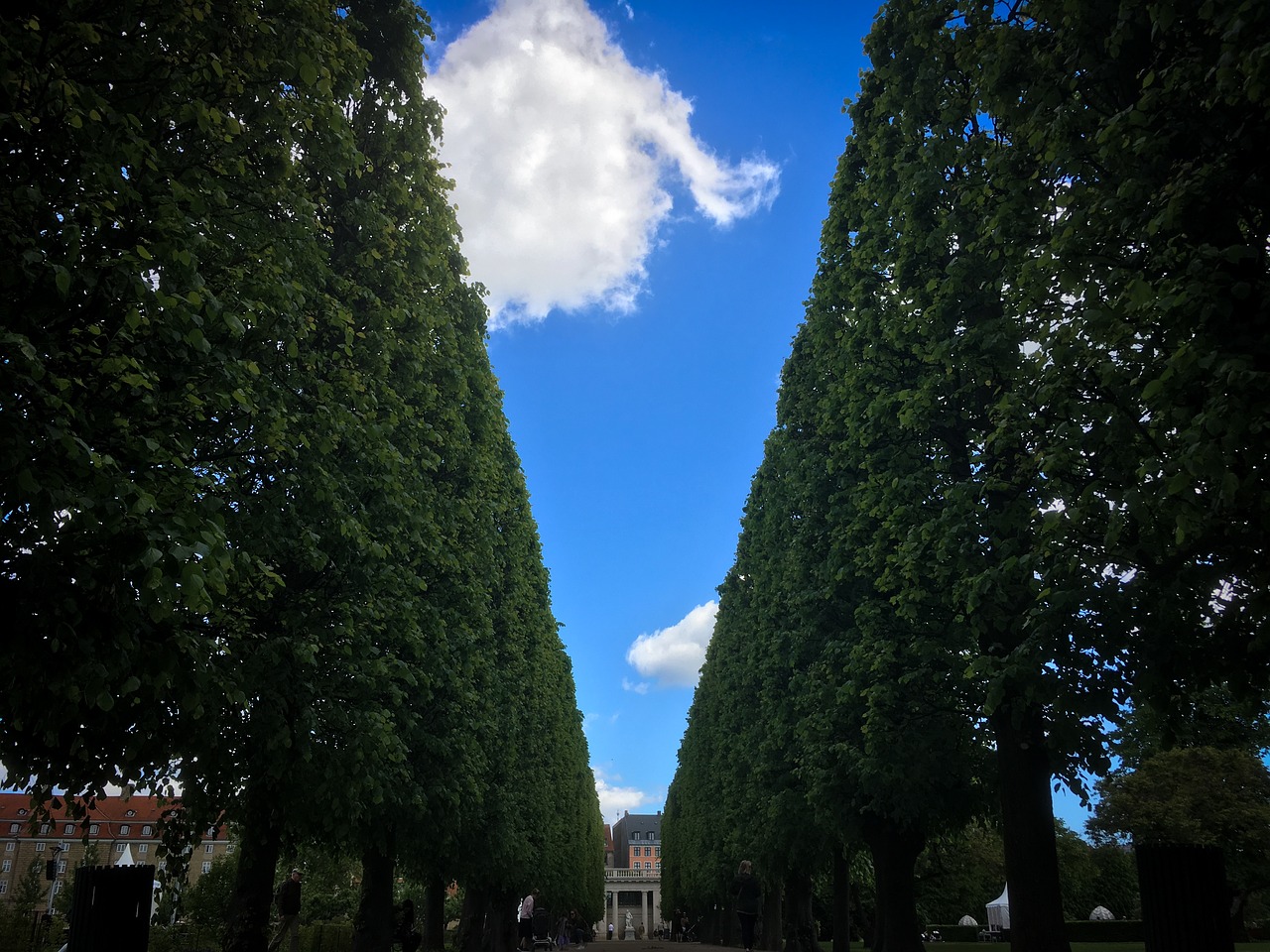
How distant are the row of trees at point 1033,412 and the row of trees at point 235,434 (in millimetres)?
7204

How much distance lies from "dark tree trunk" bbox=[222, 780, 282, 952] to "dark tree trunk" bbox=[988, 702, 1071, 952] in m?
9.49

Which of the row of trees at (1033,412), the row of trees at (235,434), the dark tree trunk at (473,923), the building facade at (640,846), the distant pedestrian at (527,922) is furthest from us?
the building facade at (640,846)

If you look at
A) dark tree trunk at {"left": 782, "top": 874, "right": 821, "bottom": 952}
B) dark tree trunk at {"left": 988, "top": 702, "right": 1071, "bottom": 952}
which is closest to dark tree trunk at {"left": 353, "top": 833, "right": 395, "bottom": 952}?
dark tree trunk at {"left": 988, "top": 702, "right": 1071, "bottom": 952}

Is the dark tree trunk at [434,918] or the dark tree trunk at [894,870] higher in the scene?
the dark tree trunk at [894,870]

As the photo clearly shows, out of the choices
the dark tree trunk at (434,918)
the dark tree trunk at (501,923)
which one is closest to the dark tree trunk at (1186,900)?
the dark tree trunk at (434,918)

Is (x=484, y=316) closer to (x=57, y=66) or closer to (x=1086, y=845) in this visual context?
(x=57, y=66)

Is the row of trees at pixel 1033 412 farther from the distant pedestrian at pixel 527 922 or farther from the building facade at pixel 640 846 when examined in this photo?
the building facade at pixel 640 846

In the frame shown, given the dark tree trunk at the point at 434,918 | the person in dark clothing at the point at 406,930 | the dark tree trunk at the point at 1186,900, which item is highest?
the dark tree trunk at the point at 1186,900

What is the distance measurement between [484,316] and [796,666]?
11598 millimetres

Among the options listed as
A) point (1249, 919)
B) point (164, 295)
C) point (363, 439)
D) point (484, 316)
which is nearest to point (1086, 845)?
point (1249, 919)

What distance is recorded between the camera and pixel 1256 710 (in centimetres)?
806

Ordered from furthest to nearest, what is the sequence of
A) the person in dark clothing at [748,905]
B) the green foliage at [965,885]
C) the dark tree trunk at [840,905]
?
the green foliage at [965,885] < the dark tree trunk at [840,905] < the person in dark clothing at [748,905]

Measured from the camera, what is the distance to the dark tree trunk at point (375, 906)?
621 inches

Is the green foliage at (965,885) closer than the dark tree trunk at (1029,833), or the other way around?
the dark tree trunk at (1029,833)
